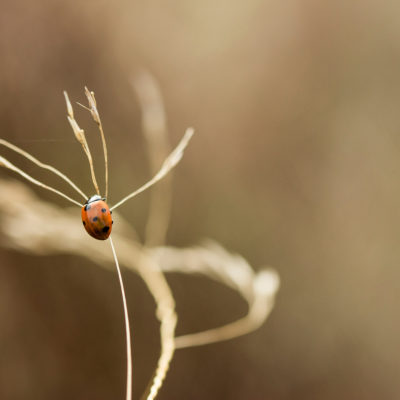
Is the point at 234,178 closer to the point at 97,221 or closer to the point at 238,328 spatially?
the point at 238,328

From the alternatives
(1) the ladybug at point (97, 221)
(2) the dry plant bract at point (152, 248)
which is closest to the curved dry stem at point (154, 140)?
(2) the dry plant bract at point (152, 248)

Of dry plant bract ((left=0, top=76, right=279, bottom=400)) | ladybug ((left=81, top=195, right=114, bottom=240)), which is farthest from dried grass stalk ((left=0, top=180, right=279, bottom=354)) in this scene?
ladybug ((left=81, top=195, right=114, bottom=240))

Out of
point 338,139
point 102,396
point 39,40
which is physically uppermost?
point 39,40

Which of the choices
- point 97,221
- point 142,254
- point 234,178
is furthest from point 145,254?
point 97,221

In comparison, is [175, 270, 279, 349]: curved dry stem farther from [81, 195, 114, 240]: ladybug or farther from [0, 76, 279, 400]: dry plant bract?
[81, 195, 114, 240]: ladybug

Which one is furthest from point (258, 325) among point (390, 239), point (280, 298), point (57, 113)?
point (57, 113)

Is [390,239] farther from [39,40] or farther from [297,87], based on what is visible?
[39,40]

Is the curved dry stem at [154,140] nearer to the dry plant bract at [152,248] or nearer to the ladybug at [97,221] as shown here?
the dry plant bract at [152,248]
